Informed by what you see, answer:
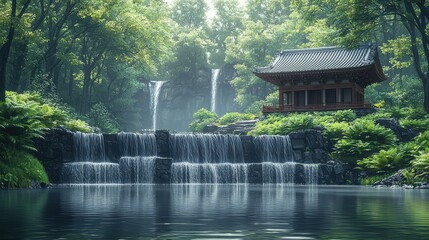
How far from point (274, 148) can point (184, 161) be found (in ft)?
20.4

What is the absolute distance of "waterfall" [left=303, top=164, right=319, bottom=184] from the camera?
132ft

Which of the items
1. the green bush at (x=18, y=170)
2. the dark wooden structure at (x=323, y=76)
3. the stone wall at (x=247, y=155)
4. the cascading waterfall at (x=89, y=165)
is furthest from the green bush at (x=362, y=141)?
the green bush at (x=18, y=170)

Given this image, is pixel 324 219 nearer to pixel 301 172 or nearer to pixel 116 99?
pixel 301 172

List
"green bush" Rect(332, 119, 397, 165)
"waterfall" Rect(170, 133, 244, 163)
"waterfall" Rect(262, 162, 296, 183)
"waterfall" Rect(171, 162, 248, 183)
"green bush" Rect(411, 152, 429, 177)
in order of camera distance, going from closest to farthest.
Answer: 1. "green bush" Rect(411, 152, 429, 177)
2. "waterfall" Rect(171, 162, 248, 183)
3. "green bush" Rect(332, 119, 397, 165)
4. "waterfall" Rect(262, 162, 296, 183)
5. "waterfall" Rect(170, 133, 244, 163)

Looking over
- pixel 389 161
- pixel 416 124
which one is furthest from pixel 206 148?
pixel 416 124

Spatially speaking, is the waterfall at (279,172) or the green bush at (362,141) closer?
the green bush at (362,141)

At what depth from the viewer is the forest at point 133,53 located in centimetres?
4056

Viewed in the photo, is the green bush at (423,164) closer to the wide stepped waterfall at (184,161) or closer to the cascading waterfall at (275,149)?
the wide stepped waterfall at (184,161)

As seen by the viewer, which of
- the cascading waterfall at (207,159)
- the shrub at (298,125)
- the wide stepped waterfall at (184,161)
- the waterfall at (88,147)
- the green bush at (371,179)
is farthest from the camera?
the shrub at (298,125)

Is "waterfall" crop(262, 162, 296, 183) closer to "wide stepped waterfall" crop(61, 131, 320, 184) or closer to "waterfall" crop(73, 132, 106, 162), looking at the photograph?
"wide stepped waterfall" crop(61, 131, 320, 184)

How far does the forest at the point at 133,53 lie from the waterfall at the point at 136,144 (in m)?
3.01

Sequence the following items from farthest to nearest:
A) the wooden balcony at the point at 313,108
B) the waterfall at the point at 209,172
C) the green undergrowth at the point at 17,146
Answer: the wooden balcony at the point at 313,108
the waterfall at the point at 209,172
the green undergrowth at the point at 17,146

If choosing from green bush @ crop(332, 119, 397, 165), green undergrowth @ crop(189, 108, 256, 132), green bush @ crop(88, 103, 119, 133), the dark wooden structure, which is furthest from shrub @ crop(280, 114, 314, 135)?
green bush @ crop(88, 103, 119, 133)

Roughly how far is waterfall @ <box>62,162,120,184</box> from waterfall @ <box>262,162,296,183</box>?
9.40m
